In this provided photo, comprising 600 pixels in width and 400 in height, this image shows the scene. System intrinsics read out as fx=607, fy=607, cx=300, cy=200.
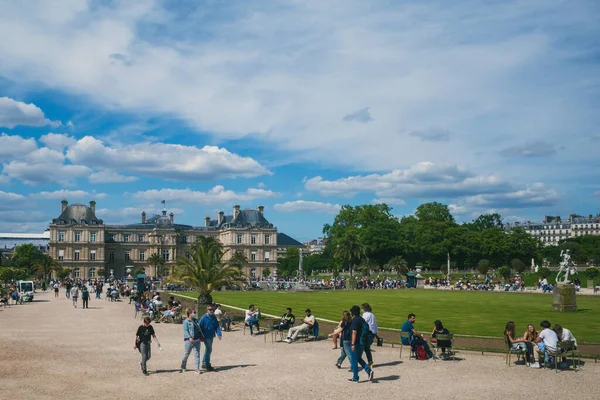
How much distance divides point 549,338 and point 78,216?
388 feet

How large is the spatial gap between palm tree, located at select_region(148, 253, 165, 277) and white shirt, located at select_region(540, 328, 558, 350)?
10549cm

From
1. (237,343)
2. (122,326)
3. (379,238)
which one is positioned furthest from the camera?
(379,238)

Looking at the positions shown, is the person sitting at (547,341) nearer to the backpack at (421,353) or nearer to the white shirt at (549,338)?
the white shirt at (549,338)

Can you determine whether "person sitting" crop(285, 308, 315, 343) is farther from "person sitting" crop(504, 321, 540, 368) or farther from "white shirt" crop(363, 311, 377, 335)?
"person sitting" crop(504, 321, 540, 368)

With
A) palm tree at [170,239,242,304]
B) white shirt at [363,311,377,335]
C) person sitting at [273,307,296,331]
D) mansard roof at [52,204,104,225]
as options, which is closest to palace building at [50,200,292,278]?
mansard roof at [52,204,104,225]

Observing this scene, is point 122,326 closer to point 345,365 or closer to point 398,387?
point 345,365

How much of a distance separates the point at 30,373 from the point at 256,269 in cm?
11299

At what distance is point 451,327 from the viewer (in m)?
22.5

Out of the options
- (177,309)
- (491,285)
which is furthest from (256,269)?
(177,309)

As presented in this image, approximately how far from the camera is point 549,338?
588 inches

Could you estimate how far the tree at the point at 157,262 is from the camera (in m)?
115

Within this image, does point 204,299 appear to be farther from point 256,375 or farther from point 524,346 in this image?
point 524,346

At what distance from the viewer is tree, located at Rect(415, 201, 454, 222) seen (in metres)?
111

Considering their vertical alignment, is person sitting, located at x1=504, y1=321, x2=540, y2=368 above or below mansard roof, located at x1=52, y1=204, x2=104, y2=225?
below
